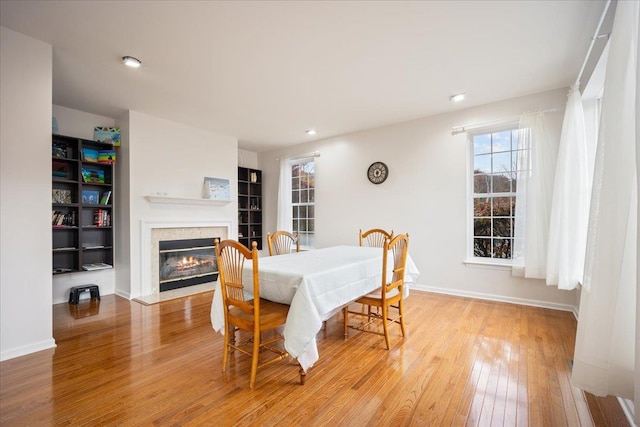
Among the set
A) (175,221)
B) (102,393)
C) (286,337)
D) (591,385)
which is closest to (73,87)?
(175,221)

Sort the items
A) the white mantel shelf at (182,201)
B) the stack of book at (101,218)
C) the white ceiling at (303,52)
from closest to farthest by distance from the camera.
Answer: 1. the white ceiling at (303,52)
2. the stack of book at (101,218)
3. the white mantel shelf at (182,201)

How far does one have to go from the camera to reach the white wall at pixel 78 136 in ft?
12.7

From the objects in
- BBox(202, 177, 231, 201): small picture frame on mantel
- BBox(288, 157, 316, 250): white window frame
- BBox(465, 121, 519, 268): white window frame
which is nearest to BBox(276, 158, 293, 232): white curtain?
BBox(288, 157, 316, 250): white window frame

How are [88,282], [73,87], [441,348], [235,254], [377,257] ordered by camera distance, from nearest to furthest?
1. [235,254]
2. [441,348]
3. [377,257]
4. [73,87]
5. [88,282]

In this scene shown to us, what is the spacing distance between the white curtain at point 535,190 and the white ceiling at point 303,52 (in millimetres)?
542

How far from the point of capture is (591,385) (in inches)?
56.6

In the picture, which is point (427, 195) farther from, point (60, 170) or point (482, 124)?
point (60, 170)

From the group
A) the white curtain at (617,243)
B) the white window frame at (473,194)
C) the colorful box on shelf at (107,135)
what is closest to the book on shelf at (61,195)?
the colorful box on shelf at (107,135)

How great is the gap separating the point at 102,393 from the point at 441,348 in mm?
2518

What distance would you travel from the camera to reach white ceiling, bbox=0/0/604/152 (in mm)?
2148

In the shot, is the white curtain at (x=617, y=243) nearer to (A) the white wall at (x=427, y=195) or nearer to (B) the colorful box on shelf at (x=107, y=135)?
(A) the white wall at (x=427, y=195)

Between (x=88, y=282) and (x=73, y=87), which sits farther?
(x=88, y=282)

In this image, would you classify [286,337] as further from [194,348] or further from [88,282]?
[88,282]

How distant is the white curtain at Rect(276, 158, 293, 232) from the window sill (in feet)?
11.1
